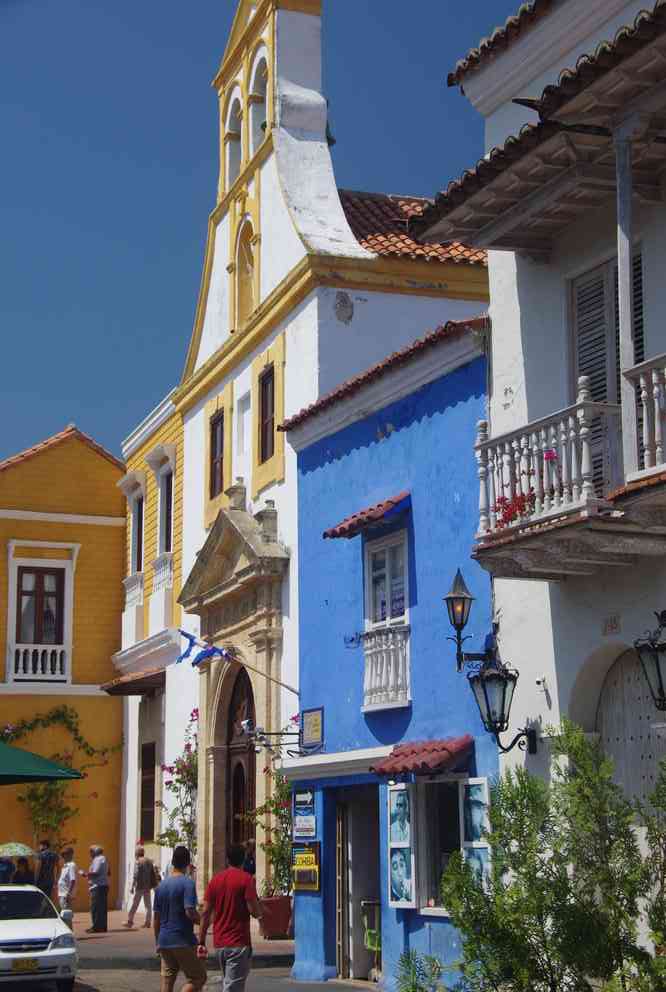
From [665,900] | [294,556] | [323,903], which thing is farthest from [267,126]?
[665,900]

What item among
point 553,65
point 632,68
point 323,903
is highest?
point 553,65

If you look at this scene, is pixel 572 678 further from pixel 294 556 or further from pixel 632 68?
pixel 294 556

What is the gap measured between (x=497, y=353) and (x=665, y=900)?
7507mm

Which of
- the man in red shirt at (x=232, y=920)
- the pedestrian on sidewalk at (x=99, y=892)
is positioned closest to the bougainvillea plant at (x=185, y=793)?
the pedestrian on sidewalk at (x=99, y=892)

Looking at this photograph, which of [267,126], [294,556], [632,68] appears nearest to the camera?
[632,68]

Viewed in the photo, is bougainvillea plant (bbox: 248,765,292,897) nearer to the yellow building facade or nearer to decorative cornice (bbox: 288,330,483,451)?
decorative cornice (bbox: 288,330,483,451)

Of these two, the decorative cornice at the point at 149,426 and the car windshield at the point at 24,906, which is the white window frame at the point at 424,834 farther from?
the decorative cornice at the point at 149,426

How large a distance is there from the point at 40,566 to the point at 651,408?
75.9 feet

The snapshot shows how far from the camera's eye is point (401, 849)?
51.3 feet

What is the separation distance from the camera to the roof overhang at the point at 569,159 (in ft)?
35.7

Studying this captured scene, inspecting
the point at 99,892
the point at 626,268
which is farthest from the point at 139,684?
the point at 626,268

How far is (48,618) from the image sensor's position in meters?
32.4

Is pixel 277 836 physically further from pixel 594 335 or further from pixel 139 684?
pixel 594 335

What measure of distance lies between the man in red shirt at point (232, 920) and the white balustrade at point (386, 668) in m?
4.31
